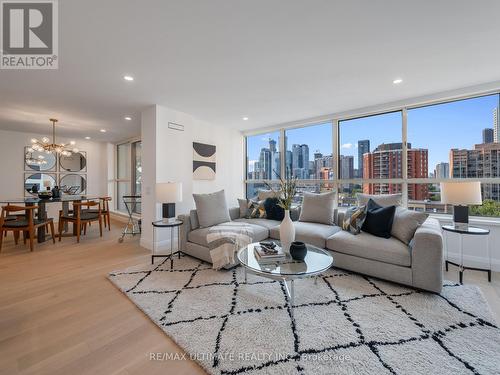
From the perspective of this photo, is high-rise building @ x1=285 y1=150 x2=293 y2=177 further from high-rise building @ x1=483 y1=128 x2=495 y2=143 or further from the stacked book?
high-rise building @ x1=483 y1=128 x2=495 y2=143

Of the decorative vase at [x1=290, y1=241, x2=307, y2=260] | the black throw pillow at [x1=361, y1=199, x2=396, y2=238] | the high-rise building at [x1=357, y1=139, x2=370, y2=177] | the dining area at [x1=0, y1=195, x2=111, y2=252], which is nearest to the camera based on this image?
the decorative vase at [x1=290, y1=241, x2=307, y2=260]

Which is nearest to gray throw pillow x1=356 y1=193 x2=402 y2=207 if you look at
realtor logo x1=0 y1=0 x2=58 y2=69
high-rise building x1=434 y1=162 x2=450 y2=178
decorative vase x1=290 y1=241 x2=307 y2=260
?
high-rise building x1=434 y1=162 x2=450 y2=178

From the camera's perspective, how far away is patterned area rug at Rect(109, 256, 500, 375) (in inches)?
57.4

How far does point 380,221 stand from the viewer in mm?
2797

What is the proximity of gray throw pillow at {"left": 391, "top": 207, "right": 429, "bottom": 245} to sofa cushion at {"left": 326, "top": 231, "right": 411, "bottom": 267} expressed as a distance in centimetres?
8

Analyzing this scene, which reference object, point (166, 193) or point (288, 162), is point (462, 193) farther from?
point (166, 193)

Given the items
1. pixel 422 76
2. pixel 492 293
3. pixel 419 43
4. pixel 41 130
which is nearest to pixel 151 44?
pixel 419 43

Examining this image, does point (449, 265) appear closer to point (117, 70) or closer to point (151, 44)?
point (151, 44)

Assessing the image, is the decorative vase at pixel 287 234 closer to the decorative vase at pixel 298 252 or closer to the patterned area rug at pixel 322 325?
the decorative vase at pixel 298 252

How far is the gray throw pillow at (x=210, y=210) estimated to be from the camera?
3470 millimetres

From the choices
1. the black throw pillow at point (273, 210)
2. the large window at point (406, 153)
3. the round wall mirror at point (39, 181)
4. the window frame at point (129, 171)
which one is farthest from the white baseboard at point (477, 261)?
the round wall mirror at point (39, 181)

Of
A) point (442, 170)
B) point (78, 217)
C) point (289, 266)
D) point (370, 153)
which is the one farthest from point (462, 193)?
point (78, 217)

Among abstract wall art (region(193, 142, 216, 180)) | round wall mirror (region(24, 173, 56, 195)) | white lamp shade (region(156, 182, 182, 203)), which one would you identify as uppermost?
abstract wall art (region(193, 142, 216, 180))

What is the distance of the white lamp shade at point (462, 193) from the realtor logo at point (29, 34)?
432cm
